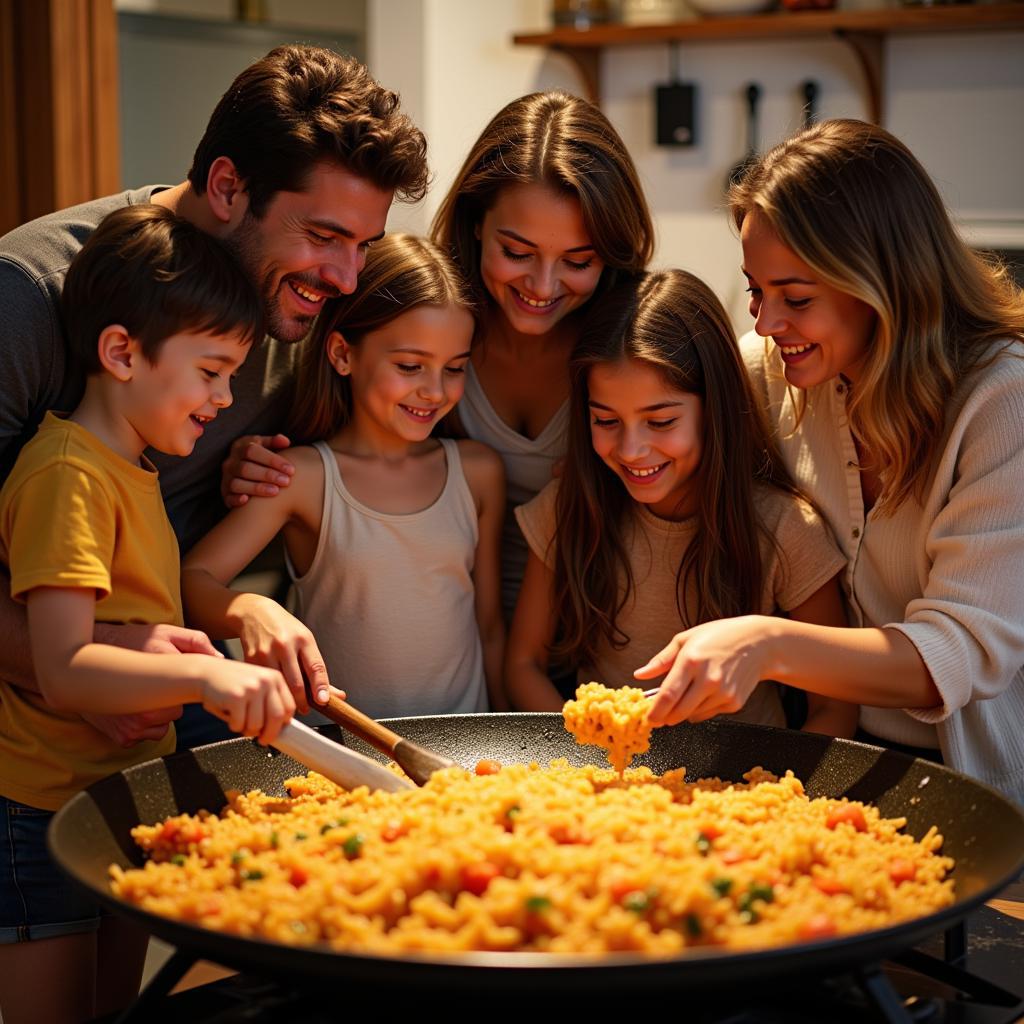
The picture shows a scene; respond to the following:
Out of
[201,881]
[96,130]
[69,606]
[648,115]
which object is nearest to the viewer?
[201,881]

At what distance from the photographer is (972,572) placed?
5.10ft

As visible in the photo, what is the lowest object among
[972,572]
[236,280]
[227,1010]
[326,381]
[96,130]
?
[227,1010]

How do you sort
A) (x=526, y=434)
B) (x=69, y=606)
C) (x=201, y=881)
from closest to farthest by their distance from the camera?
(x=201, y=881)
(x=69, y=606)
(x=526, y=434)

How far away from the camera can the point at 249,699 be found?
1.21 metres

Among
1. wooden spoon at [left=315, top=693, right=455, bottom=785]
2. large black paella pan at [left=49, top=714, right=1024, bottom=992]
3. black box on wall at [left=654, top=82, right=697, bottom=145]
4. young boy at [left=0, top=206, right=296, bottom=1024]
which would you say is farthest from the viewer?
black box on wall at [left=654, top=82, right=697, bottom=145]

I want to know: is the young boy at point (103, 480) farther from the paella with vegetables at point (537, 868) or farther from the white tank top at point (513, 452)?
the white tank top at point (513, 452)

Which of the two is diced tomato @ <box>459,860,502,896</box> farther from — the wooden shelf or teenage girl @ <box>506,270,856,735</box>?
the wooden shelf

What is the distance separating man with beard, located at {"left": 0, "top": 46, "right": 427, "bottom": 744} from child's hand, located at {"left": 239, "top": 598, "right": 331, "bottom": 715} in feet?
1.21

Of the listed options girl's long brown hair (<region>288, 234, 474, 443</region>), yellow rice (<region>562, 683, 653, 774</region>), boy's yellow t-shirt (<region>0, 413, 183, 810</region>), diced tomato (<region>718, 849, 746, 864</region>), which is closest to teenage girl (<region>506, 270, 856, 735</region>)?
girl's long brown hair (<region>288, 234, 474, 443</region>)

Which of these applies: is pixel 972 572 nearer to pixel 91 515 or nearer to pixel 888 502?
pixel 888 502

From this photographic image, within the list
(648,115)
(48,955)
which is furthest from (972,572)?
(648,115)

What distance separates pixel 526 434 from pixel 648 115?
7.26 ft

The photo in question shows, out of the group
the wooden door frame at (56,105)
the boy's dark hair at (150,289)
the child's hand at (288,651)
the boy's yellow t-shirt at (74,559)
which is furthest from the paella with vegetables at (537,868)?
the wooden door frame at (56,105)

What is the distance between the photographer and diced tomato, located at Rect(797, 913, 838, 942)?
0.95 m
